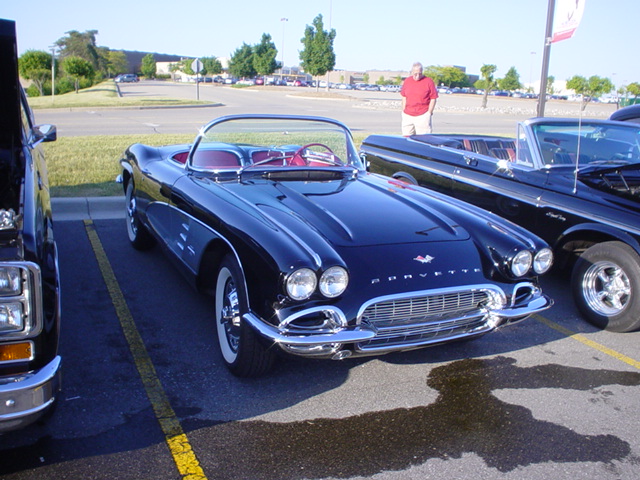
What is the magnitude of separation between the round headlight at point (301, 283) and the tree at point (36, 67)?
36522 millimetres

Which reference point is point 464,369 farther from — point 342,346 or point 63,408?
point 63,408

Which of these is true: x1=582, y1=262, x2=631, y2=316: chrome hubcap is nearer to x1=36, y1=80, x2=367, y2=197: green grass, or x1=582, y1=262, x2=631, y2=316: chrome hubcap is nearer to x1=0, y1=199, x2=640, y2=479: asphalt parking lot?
x1=0, y1=199, x2=640, y2=479: asphalt parking lot

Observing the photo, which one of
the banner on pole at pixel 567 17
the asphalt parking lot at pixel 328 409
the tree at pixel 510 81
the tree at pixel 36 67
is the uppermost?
the tree at pixel 510 81

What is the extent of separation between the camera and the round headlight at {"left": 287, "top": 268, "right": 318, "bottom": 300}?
314 centimetres

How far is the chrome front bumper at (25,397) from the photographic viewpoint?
7.55 ft

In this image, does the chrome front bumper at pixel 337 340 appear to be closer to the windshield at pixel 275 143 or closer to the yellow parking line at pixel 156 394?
the yellow parking line at pixel 156 394

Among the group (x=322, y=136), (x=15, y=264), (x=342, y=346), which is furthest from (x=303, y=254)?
(x=322, y=136)

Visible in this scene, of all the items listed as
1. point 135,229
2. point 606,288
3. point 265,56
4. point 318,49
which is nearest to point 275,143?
point 135,229

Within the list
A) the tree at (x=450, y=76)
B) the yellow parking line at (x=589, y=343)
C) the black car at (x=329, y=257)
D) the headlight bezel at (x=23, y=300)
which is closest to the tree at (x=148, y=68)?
the tree at (x=450, y=76)

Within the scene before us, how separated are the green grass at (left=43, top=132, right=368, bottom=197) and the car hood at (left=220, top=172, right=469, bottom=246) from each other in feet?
14.6

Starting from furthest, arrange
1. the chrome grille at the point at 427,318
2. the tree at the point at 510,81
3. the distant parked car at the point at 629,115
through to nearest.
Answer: the tree at the point at 510,81, the distant parked car at the point at 629,115, the chrome grille at the point at 427,318

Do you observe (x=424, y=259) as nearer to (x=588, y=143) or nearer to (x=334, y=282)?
(x=334, y=282)

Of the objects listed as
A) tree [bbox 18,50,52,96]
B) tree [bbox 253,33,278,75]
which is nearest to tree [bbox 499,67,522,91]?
tree [bbox 253,33,278,75]

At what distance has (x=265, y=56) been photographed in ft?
223
